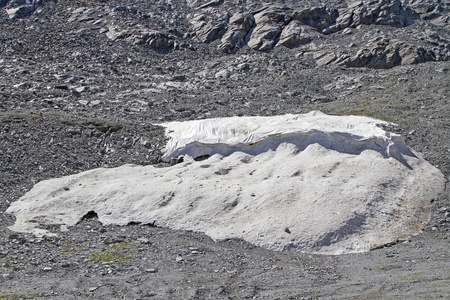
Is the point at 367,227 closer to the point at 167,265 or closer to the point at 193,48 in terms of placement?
the point at 167,265

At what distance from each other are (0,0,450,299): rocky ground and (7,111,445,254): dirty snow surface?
53 cm

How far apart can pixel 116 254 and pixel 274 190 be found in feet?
17.1

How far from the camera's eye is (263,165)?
16047 millimetres

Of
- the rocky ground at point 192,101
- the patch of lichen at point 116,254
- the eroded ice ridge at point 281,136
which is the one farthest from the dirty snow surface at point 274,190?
the patch of lichen at point 116,254

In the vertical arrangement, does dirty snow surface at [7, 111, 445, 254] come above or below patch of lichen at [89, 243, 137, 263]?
below

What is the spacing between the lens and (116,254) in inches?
461

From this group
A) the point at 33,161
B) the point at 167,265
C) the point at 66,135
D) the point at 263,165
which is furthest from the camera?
the point at 66,135

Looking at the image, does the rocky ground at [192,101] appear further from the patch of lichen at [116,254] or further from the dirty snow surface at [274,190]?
the dirty snow surface at [274,190]

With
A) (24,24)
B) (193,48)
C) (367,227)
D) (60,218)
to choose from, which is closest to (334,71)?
(193,48)

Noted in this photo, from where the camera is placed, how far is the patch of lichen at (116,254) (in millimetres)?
11336

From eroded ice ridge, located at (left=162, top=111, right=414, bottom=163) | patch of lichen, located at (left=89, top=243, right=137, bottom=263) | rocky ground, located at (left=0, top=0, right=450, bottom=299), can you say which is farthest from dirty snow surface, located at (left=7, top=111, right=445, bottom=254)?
patch of lichen, located at (left=89, top=243, right=137, bottom=263)

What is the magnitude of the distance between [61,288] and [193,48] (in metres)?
32.3

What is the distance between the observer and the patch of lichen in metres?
11.3

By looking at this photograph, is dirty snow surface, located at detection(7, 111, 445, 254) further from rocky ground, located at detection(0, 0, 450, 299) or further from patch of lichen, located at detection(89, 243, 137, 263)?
patch of lichen, located at detection(89, 243, 137, 263)
